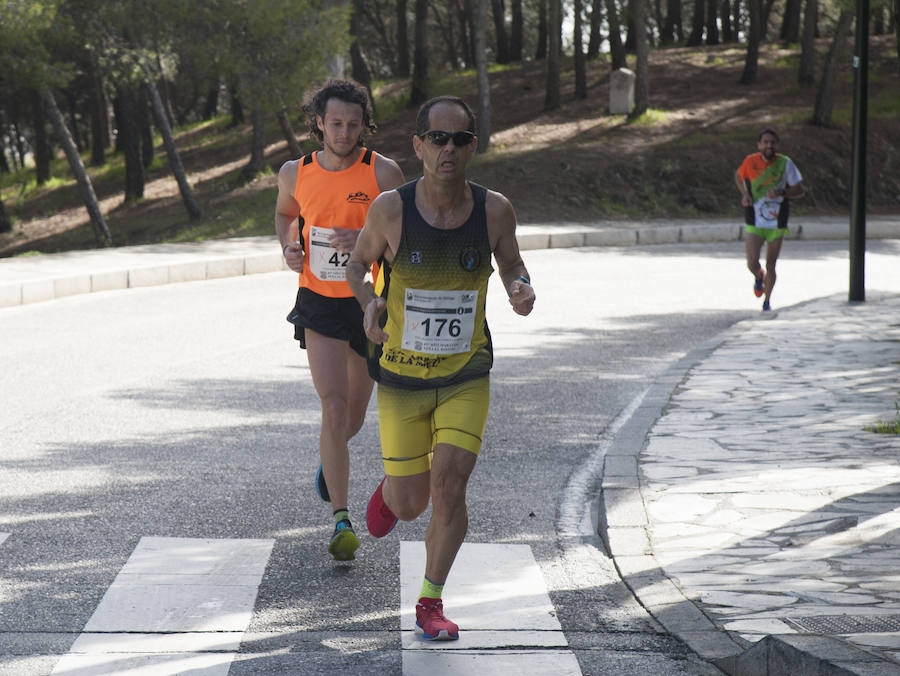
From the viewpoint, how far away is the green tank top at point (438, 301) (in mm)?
4246

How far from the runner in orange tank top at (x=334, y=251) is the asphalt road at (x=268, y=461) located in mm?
576

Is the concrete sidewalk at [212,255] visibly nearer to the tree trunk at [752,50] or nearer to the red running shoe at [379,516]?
the red running shoe at [379,516]

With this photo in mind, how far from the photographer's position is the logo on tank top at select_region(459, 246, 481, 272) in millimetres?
4258

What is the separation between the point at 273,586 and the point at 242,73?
81.0 ft

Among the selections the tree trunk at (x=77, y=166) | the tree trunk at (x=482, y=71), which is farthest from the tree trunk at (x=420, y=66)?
the tree trunk at (x=77, y=166)

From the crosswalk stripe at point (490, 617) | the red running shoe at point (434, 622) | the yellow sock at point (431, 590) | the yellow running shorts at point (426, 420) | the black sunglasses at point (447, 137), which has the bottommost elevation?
the crosswalk stripe at point (490, 617)

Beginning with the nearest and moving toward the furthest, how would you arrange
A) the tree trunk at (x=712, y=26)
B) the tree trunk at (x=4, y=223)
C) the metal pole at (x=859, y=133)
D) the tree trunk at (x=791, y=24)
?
the metal pole at (x=859, y=133)
the tree trunk at (x=4, y=223)
the tree trunk at (x=791, y=24)
the tree trunk at (x=712, y=26)

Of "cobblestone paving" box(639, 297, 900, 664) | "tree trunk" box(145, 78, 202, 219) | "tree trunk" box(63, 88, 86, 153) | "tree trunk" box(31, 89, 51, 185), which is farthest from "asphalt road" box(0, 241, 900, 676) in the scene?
"tree trunk" box(63, 88, 86, 153)

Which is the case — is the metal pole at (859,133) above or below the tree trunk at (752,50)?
below

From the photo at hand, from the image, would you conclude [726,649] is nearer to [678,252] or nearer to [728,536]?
[728,536]

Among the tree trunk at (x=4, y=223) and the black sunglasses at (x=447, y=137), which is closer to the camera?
the black sunglasses at (x=447, y=137)

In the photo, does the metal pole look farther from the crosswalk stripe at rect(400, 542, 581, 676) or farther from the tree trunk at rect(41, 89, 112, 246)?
the tree trunk at rect(41, 89, 112, 246)

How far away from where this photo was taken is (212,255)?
18.5 metres

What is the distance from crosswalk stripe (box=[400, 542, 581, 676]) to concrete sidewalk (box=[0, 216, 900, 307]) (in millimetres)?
10545
